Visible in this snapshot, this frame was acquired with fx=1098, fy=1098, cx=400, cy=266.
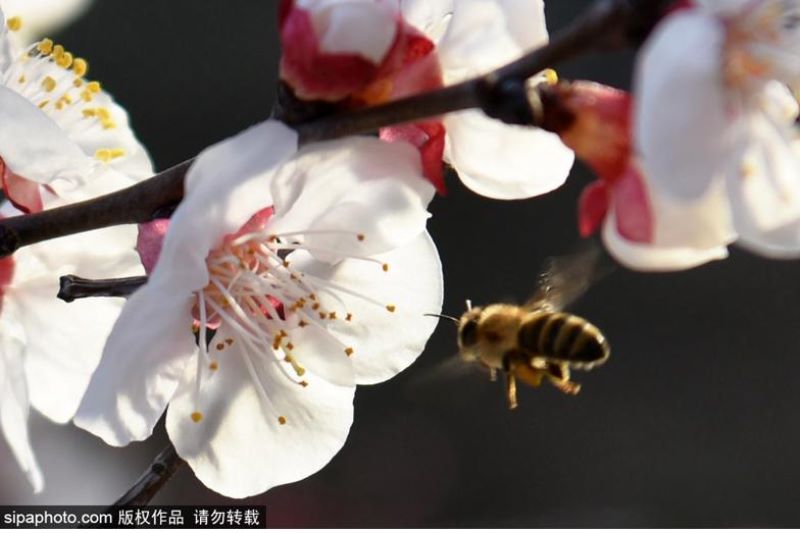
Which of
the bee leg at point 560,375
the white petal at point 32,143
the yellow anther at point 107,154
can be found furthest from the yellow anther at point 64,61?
→ the bee leg at point 560,375

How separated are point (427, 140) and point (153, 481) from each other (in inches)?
14.6

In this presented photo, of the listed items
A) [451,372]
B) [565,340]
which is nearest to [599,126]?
[565,340]

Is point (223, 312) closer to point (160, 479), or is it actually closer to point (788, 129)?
point (160, 479)

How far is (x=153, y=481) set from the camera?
0.91 meters

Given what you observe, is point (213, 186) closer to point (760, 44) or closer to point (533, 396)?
point (760, 44)

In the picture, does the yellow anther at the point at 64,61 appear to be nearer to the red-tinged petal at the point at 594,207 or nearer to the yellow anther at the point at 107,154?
the yellow anther at the point at 107,154

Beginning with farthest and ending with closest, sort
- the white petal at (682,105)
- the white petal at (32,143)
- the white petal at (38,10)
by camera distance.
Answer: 1. the white petal at (38,10)
2. the white petal at (32,143)
3. the white petal at (682,105)

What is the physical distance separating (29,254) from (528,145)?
0.56m

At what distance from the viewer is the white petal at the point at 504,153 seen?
2.59 feet

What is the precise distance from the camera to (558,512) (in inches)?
131

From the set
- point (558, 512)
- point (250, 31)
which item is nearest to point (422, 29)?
point (558, 512)

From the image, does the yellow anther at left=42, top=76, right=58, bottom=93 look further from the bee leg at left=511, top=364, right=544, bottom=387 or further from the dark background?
the dark background

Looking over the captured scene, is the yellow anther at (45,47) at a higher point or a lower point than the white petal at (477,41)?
lower

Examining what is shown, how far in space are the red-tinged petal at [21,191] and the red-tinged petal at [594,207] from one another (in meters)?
0.52
